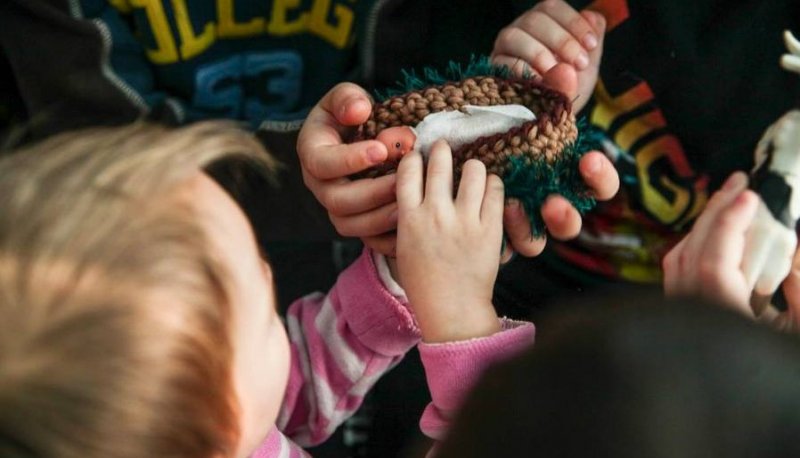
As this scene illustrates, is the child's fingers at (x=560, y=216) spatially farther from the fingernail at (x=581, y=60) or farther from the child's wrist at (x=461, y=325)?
the fingernail at (x=581, y=60)

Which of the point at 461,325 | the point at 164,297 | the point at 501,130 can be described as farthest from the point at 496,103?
the point at 164,297

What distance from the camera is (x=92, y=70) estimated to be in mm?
788

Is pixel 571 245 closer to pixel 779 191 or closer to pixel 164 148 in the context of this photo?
pixel 779 191

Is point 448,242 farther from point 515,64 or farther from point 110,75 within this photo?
point 110,75

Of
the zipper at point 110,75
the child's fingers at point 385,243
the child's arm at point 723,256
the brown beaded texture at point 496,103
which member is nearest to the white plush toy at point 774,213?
the child's arm at point 723,256

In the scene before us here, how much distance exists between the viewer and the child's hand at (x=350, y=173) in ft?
1.77

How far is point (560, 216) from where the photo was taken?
1.65ft

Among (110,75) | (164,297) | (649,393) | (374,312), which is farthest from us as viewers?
(110,75)

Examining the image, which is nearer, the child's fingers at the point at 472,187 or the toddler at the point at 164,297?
the toddler at the point at 164,297

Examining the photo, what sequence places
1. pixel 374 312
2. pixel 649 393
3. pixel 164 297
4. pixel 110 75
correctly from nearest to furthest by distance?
pixel 649 393, pixel 164 297, pixel 374 312, pixel 110 75

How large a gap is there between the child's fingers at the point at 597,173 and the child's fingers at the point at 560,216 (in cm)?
2

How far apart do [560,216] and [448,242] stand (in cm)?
7

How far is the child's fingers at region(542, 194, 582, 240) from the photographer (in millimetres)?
502

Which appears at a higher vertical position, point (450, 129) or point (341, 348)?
point (450, 129)
